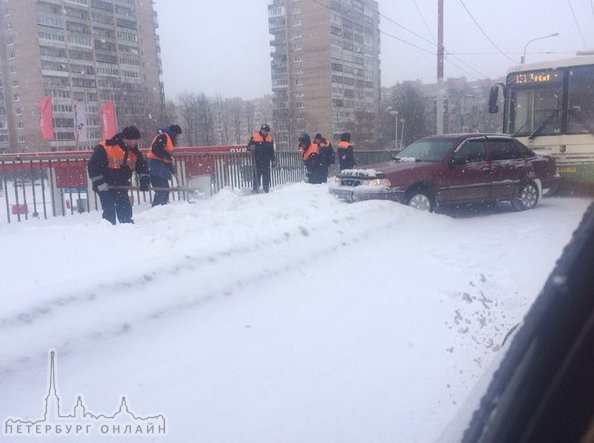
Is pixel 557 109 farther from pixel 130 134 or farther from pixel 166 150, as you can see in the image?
pixel 130 134

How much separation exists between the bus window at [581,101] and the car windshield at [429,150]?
4.17 m

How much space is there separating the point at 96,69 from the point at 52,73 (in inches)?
249

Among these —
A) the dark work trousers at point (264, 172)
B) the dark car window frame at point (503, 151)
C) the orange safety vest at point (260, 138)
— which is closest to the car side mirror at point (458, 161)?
the dark car window frame at point (503, 151)

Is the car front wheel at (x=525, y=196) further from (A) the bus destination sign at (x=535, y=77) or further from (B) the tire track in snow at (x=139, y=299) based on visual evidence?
(B) the tire track in snow at (x=139, y=299)

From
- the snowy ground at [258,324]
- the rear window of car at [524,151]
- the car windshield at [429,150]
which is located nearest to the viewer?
the snowy ground at [258,324]

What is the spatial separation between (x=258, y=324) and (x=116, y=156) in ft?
16.3

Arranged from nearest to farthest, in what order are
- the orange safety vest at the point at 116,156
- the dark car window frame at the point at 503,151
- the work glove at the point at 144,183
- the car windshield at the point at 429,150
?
the orange safety vest at the point at 116,156 < the work glove at the point at 144,183 < the car windshield at the point at 429,150 < the dark car window frame at the point at 503,151

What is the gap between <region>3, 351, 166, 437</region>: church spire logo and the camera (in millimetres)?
2822

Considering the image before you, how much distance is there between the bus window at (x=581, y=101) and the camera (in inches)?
467

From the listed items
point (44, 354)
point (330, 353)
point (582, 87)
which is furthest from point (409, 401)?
point (582, 87)

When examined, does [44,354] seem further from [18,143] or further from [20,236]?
[18,143]

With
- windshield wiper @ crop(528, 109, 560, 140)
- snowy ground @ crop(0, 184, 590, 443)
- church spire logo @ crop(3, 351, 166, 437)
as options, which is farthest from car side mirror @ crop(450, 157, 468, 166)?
church spire logo @ crop(3, 351, 166, 437)

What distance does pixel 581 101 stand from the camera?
12023mm

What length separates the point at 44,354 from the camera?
3.40 m
